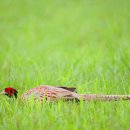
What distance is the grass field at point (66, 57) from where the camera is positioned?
3971mm

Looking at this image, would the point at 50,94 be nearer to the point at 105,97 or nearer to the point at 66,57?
the point at 105,97

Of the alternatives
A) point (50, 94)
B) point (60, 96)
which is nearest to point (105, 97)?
point (60, 96)

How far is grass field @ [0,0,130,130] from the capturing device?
13.0 feet

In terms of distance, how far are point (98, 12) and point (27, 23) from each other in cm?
189

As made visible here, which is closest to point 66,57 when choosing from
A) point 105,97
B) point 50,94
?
point 50,94

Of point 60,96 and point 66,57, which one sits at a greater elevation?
point 66,57

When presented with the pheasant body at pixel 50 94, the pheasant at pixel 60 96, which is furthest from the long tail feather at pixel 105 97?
the pheasant body at pixel 50 94

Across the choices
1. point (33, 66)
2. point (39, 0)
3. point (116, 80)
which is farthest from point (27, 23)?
point (116, 80)

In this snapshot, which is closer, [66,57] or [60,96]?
[60,96]

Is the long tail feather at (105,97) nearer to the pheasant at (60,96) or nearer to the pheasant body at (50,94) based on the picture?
the pheasant at (60,96)

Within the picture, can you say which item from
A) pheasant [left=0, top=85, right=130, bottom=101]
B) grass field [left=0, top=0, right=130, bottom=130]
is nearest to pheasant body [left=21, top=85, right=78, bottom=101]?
pheasant [left=0, top=85, right=130, bottom=101]

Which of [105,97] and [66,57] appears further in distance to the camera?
[66,57]

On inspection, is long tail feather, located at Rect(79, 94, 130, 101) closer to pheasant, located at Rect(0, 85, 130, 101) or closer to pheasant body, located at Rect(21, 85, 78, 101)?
pheasant, located at Rect(0, 85, 130, 101)

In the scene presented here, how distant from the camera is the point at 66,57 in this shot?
739 centimetres
